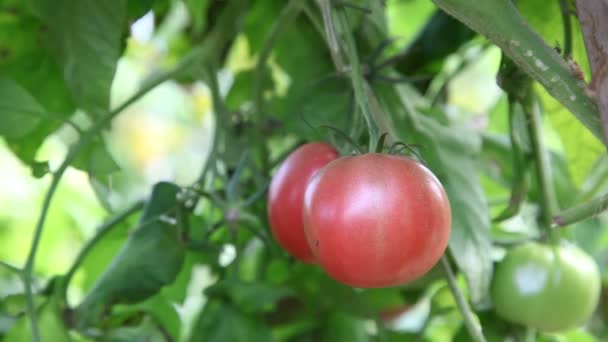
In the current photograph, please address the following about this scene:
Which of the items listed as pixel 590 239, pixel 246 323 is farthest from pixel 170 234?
pixel 590 239

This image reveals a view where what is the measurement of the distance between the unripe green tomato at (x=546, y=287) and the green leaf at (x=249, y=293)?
0.52 feet

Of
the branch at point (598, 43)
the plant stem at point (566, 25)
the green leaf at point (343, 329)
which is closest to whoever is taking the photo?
the branch at point (598, 43)

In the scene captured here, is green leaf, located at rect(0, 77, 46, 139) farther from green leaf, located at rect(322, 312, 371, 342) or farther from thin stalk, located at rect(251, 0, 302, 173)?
green leaf, located at rect(322, 312, 371, 342)

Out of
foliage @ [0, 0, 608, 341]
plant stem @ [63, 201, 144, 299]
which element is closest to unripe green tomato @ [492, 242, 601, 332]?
foliage @ [0, 0, 608, 341]

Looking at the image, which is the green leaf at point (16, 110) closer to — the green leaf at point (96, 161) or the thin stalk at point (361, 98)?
the green leaf at point (96, 161)

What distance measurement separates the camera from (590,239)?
844 millimetres

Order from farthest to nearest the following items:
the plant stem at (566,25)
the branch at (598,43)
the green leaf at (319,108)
Result: the green leaf at (319,108) → the plant stem at (566,25) → the branch at (598,43)

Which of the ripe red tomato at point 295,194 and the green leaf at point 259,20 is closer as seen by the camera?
the ripe red tomato at point 295,194

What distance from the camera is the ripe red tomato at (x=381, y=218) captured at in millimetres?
375

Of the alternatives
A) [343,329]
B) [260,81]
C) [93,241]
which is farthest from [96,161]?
[343,329]

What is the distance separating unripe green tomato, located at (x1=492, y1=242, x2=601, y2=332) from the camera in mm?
541

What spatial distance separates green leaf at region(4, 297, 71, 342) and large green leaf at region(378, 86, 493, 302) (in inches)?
9.8

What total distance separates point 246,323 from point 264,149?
180mm

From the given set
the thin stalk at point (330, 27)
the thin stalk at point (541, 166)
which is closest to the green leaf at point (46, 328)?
the thin stalk at point (330, 27)
